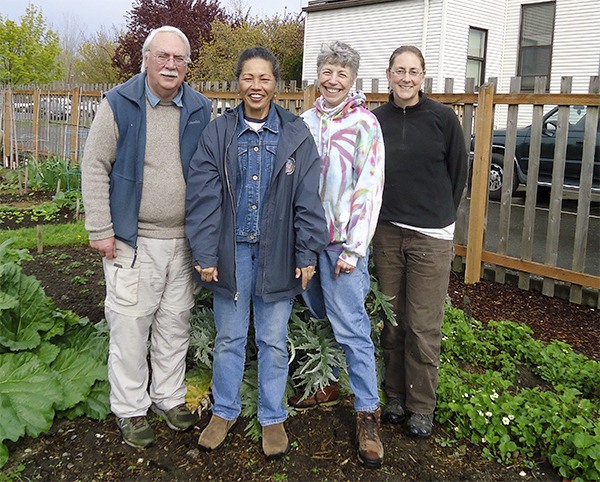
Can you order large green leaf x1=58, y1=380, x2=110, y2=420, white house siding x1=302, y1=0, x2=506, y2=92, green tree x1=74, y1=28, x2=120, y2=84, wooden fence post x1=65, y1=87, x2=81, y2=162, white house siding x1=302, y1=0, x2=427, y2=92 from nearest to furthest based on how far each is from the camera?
large green leaf x1=58, y1=380, x2=110, y2=420 < wooden fence post x1=65, y1=87, x2=81, y2=162 < white house siding x1=302, y1=0, x2=506, y2=92 < white house siding x1=302, y1=0, x2=427, y2=92 < green tree x1=74, y1=28, x2=120, y2=84

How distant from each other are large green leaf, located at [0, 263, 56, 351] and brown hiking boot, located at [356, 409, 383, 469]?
5.91ft

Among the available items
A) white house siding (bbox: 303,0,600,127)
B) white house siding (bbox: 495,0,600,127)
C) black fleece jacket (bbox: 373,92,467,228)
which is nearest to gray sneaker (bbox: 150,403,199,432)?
black fleece jacket (bbox: 373,92,467,228)

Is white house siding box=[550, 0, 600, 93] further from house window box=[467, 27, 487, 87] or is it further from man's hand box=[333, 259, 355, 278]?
man's hand box=[333, 259, 355, 278]

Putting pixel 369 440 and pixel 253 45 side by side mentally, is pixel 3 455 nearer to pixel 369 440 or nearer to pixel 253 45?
pixel 369 440

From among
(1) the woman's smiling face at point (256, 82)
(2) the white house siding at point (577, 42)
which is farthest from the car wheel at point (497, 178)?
(1) the woman's smiling face at point (256, 82)

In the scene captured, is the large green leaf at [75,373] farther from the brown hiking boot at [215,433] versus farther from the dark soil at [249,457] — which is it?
the brown hiking boot at [215,433]

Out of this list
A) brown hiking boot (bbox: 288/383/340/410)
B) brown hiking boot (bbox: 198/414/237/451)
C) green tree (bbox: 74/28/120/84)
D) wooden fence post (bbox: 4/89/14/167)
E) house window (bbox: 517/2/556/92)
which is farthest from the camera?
green tree (bbox: 74/28/120/84)

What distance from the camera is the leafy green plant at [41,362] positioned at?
2.92m

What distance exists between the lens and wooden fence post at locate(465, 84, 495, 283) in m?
5.85

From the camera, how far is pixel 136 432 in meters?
3.08

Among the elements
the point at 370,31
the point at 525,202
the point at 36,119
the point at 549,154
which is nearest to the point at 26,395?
Result: the point at 525,202

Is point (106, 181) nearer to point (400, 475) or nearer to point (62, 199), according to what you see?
point (400, 475)

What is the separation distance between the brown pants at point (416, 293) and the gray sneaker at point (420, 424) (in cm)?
3

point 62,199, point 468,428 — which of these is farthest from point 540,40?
point 468,428
